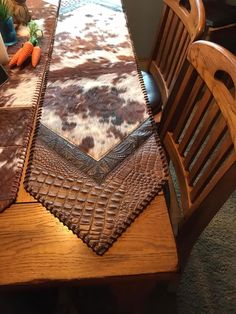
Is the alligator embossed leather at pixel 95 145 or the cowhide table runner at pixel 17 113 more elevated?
the alligator embossed leather at pixel 95 145

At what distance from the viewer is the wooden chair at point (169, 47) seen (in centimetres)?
98

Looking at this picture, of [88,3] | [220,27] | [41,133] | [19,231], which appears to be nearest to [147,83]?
[88,3]

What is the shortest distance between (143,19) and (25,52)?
1.45 meters

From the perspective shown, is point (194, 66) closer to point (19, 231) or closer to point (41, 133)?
point (41, 133)

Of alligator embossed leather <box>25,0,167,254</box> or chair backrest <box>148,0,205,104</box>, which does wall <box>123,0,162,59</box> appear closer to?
chair backrest <box>148,0,205,104</box>

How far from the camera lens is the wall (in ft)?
6.66

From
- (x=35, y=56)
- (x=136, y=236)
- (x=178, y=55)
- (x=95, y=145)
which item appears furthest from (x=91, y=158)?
(x=178, y=55)

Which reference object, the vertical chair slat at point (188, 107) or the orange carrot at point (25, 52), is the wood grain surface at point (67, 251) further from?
the orange carrot at point (25, 52)

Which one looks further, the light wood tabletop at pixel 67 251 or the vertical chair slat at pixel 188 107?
the vertical chair slat at pixel 188 107

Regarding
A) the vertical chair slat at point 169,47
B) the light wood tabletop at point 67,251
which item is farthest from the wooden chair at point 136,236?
the vertical chair slat at point 169,47

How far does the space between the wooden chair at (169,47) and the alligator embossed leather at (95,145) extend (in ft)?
0.67

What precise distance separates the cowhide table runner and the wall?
1130 millimetres

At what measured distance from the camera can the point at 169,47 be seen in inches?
47.8

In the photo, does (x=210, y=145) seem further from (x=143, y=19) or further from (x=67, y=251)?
(x=143, y=19)
